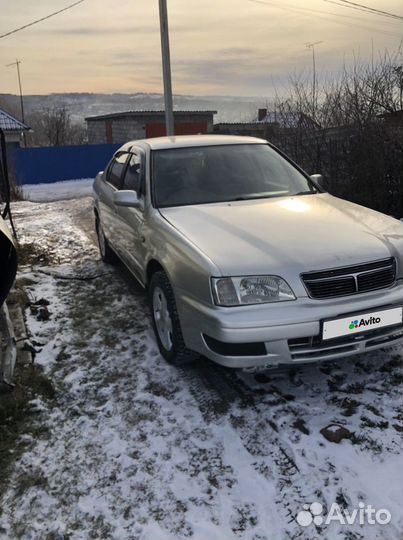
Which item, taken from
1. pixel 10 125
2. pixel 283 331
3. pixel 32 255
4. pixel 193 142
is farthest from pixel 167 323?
pixel 10 125

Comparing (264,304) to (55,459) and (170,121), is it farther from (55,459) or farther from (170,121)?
(170,121)

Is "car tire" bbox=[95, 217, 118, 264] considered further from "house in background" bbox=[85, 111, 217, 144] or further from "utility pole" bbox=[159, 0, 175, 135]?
"house in background" bbox=[85, 111, 217, 144]

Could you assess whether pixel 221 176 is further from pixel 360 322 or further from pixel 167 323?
pixel 360 322

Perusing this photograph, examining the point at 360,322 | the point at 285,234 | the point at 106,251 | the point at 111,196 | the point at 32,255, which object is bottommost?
the point at 32,255

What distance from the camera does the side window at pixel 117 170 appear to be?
507 cm

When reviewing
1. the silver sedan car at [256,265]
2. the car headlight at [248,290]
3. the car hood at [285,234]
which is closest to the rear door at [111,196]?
the silver sedan car at [256,265]

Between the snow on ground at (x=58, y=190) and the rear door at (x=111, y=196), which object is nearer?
the rear door at (x=111, y=196)

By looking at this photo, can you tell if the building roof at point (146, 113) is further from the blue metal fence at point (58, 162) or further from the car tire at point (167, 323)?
the car tire at point (167, 323)

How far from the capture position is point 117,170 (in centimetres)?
530

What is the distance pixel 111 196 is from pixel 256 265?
2821 mm

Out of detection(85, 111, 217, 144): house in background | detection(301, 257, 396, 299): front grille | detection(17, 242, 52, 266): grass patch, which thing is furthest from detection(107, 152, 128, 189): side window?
detection(85, 111, 217, 144): house in background

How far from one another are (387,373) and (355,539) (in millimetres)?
1443

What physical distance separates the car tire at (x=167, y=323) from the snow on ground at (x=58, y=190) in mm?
12816

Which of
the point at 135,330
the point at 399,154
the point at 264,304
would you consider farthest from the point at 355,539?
the point at 399,154
